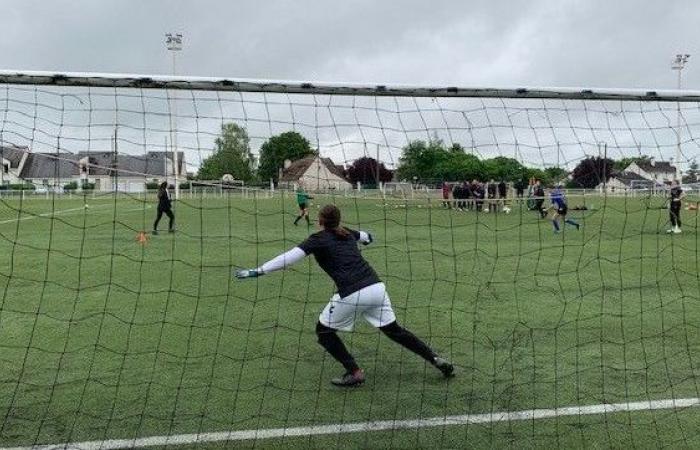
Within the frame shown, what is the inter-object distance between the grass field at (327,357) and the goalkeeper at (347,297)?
22 cm

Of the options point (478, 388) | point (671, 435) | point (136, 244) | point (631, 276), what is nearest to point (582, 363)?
point (478, 388)

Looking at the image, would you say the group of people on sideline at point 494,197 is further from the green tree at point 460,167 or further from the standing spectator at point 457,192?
the green tree at point 460,167

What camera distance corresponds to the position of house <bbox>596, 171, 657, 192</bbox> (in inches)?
279

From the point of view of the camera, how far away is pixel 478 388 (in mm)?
5879

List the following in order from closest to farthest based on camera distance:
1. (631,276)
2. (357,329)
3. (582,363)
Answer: (582,363) < (357,329) < (631,276)

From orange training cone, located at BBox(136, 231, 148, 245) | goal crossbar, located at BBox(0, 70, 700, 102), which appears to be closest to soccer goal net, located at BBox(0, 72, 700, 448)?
goal crossbar, located at BBox(0, 70, 700, 102)

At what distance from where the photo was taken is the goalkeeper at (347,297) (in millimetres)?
5895

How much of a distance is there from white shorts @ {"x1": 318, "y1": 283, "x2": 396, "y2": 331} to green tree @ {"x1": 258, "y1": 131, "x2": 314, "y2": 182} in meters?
1.24

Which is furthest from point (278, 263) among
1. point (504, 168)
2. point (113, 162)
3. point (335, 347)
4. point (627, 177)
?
point (627, 177)

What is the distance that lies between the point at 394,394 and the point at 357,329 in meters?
2.13

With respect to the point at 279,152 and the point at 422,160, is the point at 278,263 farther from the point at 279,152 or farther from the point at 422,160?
the point at 422,160

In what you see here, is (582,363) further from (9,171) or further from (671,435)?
(9,171)

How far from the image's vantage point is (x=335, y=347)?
6059 mm

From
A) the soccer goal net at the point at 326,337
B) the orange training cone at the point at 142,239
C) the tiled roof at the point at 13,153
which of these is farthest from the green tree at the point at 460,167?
the orange training cone at the point at 142,239
